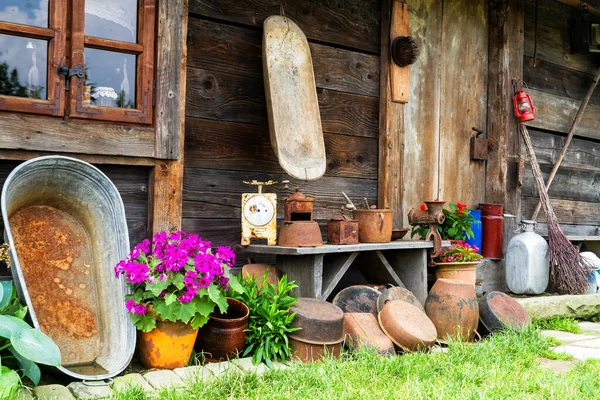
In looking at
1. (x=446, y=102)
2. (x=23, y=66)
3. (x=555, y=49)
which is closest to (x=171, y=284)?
(x=23, y=66)

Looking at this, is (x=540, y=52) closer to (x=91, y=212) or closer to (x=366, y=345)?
(x=366, y=345)

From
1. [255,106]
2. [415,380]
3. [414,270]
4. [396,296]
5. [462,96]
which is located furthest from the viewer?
[462,96]

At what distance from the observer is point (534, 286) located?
17.7 feet

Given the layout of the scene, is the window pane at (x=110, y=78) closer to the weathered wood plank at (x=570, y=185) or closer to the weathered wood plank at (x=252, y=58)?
the weathered wood plank at (x=252, y=58)

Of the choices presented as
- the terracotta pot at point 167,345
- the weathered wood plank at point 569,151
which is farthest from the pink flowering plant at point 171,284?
the weathered wood plank at point 569,151

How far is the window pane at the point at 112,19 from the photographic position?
3598 millimetres

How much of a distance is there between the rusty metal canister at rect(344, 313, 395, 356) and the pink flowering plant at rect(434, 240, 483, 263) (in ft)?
3.41

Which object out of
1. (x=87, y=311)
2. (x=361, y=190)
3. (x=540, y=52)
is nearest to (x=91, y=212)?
(x=87, y=311)

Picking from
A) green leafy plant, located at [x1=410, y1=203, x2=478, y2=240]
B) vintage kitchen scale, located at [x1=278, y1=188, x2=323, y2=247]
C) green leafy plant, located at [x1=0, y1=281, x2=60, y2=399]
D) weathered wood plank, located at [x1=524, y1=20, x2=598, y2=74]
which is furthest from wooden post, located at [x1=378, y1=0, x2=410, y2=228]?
green leafy plant, located at [x1=0, y1=281, x2=60, y2=399]

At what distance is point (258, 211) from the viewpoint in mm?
4008

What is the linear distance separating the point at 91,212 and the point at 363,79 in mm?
2353

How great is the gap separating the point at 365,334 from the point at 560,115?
393 centimetres

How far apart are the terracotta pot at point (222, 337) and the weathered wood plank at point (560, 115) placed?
154 inches

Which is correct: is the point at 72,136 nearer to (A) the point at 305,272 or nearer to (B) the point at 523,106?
(A) the point at 305,272
